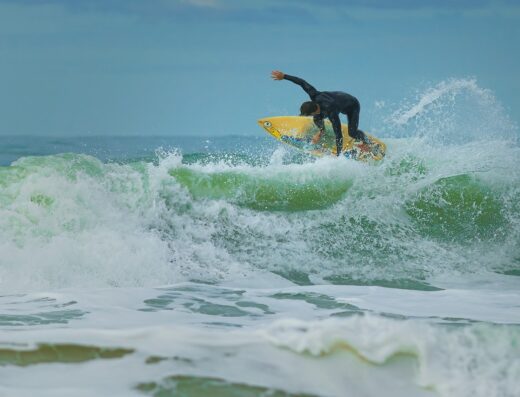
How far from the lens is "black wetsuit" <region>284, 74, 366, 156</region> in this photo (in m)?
9.65

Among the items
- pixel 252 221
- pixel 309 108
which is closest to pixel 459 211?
pixel 309 108

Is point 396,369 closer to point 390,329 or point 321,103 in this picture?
point 390,329

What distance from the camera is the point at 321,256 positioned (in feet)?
25.0

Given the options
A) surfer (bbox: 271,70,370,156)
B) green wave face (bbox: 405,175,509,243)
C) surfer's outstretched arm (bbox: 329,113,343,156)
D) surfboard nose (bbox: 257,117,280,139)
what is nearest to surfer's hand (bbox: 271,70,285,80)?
surfer (bbox: 271,70,370,156)

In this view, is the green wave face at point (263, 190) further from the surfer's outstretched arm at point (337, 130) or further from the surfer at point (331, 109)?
the surfer at point (331, 109)

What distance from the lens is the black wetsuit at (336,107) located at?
9650 millimetres

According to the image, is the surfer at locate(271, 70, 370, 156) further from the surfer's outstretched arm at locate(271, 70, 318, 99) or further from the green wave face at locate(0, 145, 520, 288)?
the green wave face at locate(0, 145, 520, 288)

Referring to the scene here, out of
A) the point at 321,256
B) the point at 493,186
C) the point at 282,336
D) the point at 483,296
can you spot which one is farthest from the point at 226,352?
the point at 493,186

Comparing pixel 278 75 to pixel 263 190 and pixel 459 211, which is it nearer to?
pixel 263 190

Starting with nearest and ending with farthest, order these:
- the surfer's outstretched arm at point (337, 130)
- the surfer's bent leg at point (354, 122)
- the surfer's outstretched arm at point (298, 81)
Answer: the surfer's outstretched arm at point (298, 81) → the surfer's outstretched arm at point (337, 130) → the surfer's bent leg at point (354, 122)

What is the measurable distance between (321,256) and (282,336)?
4089 millimetres

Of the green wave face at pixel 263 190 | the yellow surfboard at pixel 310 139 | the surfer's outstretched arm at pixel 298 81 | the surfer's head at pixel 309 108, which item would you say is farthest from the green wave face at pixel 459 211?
the surfer's outstretched arm at pixel 298 81

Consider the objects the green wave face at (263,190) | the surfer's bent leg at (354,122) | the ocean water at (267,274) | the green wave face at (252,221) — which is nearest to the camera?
the ocean water at (267,274)

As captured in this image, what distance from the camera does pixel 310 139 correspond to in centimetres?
1076
